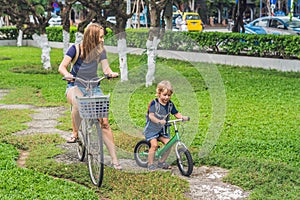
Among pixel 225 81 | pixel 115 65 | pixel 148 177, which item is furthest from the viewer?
pixel 115 65

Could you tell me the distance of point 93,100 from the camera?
5078 millimetres

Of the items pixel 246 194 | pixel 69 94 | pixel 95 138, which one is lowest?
pixel 246 194

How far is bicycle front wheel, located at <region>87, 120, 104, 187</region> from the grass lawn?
109 mm

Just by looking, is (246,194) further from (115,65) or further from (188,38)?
(188,38)

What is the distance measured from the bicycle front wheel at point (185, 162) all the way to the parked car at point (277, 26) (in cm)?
1530

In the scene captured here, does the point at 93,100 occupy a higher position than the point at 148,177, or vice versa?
the point at 93,100

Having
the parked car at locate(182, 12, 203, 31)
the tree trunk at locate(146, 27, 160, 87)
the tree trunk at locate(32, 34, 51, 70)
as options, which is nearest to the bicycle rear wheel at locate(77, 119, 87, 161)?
the tree trunk at locate(146, 27, 160, 87)

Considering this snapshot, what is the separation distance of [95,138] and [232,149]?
2.00m

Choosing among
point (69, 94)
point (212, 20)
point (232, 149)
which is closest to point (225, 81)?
point (232, 149)

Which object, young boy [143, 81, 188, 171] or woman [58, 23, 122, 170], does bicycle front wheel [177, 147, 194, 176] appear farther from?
woman [58, 23, 122, 170]

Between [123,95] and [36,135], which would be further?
[123,95]

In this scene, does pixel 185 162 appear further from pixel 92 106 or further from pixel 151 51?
pixel 151 51

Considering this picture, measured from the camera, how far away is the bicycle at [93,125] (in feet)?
16.7

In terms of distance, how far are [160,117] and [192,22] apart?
1294 inches
